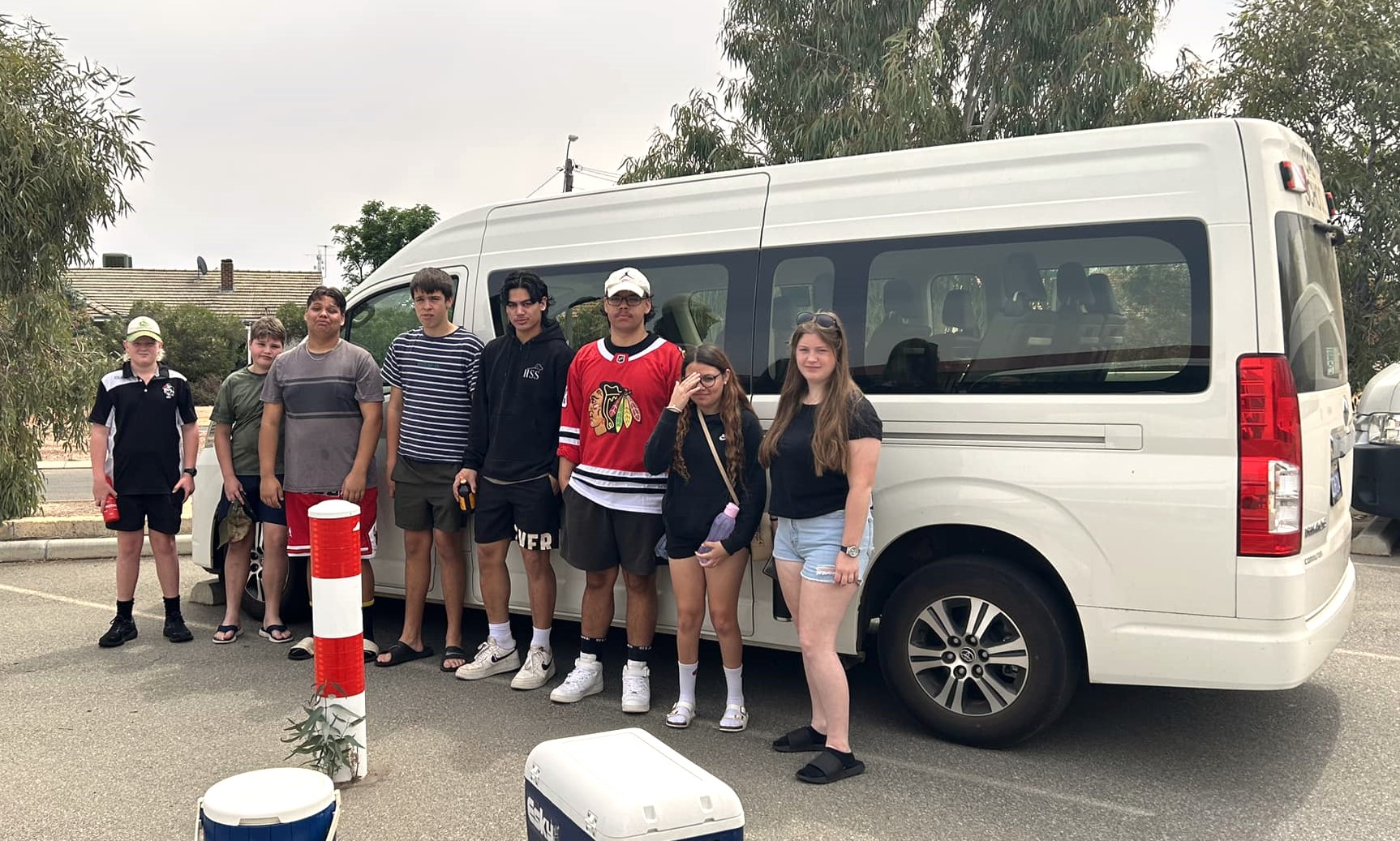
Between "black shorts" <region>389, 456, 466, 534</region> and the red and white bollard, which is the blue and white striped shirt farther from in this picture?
the red and white bollard

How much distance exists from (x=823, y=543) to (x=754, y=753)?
968 millimetres

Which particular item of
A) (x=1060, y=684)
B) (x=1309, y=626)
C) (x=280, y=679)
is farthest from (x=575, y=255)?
(x=1309, y=626)

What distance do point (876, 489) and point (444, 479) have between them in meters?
2.24

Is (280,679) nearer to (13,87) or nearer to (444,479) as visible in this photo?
(444,479)

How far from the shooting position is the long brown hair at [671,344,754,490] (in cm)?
425

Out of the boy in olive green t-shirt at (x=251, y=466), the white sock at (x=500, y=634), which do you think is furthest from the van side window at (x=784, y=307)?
the boy in olive green t-shirt at (x=251, y=466)

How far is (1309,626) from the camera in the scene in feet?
12.3

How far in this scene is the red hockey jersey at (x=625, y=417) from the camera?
15.1ft

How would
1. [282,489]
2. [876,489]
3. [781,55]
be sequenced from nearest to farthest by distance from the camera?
[876,489], [282,489], [781,55]

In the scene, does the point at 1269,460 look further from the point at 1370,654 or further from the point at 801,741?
the point at 1370,654

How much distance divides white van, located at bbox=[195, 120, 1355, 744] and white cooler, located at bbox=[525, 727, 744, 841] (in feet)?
6.90

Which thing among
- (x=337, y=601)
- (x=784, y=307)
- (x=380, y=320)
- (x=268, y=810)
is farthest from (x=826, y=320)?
(x=380, y=320)

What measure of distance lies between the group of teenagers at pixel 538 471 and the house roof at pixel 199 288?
4603 centimetres

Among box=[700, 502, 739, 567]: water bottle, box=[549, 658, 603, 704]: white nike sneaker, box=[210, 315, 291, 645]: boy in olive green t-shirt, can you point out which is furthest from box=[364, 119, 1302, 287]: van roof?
box=[210, 315, 291, 645]: boy in olive green t-shirt
